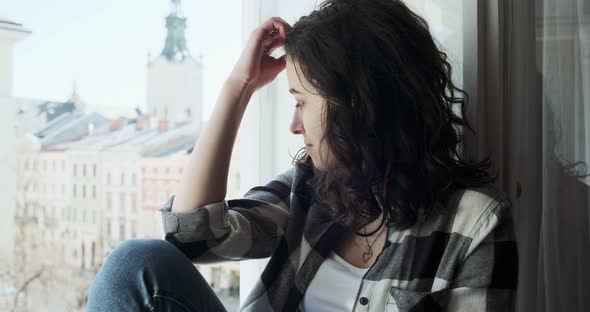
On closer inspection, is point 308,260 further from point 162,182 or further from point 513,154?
point 162,182

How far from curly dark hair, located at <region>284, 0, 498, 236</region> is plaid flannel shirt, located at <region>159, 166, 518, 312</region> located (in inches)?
1.9

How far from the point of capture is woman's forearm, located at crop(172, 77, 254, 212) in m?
1.09

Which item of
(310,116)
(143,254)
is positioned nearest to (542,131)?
(310,116)

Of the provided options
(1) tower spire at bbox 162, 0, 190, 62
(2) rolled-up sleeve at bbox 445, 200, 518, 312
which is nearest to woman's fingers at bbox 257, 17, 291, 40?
(1) tower spire at bbox 162, 0, 190, 62

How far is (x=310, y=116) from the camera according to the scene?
1000 millimetres

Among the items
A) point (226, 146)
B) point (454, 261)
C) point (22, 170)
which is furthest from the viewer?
point (22, 170)

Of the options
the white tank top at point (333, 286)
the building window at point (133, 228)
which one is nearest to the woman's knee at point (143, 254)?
the white tank top at point (333, 286)

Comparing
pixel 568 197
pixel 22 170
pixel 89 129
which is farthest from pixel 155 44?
pixel 568 197

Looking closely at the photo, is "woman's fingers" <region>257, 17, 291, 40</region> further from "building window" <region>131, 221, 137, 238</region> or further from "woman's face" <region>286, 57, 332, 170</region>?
"building window" <region>131, 221, 137, 238</region>

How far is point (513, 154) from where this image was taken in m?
1.09

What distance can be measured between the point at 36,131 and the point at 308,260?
65 cm

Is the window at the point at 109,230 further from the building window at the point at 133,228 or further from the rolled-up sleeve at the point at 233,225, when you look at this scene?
the rolled-up sleeve at the point at 233,225

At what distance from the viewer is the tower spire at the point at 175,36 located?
4.75 ft

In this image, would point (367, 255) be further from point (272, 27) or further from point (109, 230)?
point (109, 230)
